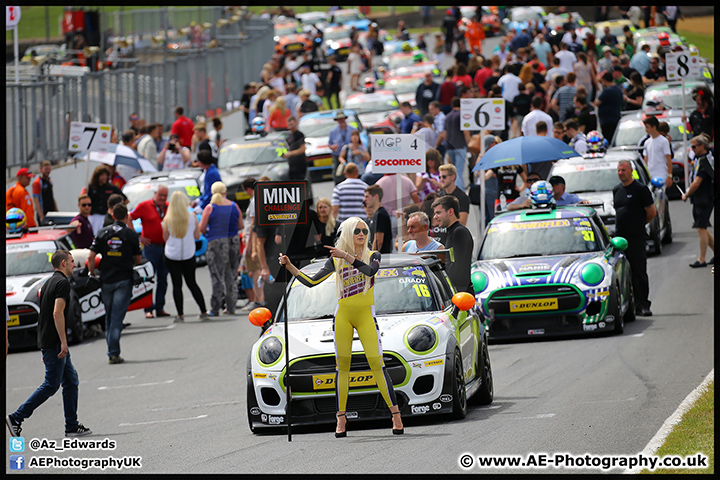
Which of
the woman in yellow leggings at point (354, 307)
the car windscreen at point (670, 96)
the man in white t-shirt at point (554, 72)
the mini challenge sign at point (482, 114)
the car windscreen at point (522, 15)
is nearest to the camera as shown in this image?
the woman in yellow leggings at point (354, 307)

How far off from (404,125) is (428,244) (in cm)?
1240

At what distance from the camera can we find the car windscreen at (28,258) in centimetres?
1758

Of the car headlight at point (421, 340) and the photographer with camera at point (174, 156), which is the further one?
the photographer with camera at point (174, 156)

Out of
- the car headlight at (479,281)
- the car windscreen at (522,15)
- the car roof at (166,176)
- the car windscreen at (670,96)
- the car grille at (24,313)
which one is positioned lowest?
the car grille at (24,313)

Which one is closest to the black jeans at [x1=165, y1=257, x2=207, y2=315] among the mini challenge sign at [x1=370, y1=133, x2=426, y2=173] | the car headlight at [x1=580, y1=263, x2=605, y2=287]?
the mini challenge sign at [x1=370, y1=133, x2=426, y2=173]

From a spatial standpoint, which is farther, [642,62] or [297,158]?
[642,62]

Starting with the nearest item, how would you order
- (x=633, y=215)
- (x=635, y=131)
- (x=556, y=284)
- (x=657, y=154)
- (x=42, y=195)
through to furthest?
(x=556, y=284), (x=633, y=215), (x=657, y=154), (x=42, y=195), (x=635, y=131)

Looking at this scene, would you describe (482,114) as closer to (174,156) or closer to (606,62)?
(174,156)

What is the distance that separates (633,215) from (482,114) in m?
3.95

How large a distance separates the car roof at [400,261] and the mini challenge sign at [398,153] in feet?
8.36

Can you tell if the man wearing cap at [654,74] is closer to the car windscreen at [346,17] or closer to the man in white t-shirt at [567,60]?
the man in white t-shirt at [567,60]

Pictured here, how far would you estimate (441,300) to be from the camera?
35.1ft

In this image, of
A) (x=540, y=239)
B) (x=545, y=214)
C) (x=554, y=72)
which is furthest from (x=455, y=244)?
(x=554, y=72)

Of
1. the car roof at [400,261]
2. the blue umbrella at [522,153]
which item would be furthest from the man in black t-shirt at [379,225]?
the blue umbrella at [522,153]
